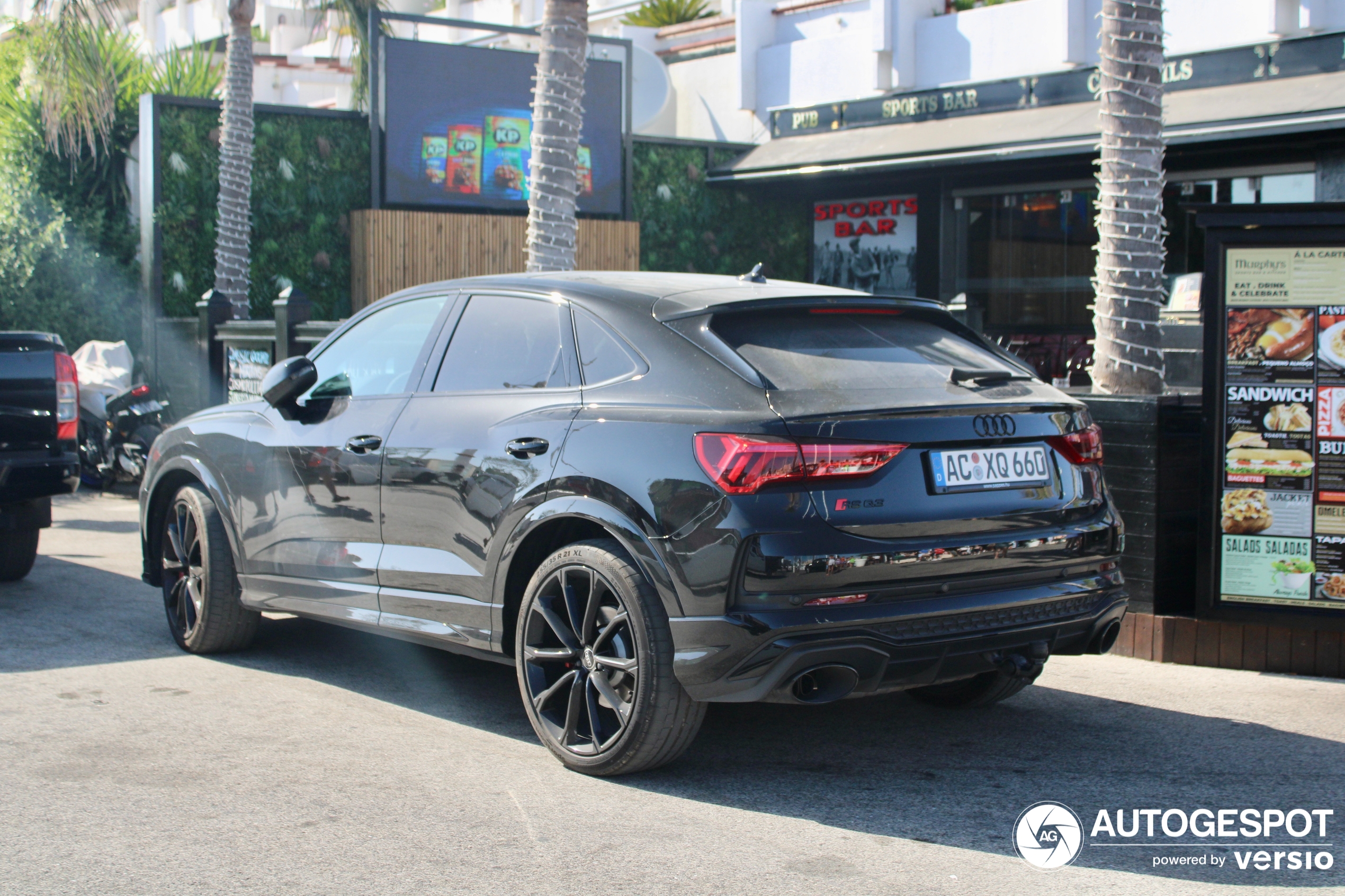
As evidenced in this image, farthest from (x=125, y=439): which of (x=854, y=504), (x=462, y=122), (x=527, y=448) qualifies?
(x=854, y=504)

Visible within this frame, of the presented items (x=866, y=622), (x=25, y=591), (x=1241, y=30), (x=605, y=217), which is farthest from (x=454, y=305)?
(x=605, y=217)

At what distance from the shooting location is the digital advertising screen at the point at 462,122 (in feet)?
58.6

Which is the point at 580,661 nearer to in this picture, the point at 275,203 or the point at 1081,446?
the point at 1081,446

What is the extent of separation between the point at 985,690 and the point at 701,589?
185 cm

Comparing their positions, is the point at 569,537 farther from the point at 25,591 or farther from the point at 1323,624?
the point at 25,591

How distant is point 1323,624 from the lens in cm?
619

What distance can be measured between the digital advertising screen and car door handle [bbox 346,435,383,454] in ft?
42.6

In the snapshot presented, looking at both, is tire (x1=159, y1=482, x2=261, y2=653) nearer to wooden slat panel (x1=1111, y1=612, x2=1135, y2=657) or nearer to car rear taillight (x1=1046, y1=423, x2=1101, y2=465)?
car rear taillight (x1=1046, y1=423, x2=1101, y2=465)

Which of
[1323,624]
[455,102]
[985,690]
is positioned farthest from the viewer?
[455,102]

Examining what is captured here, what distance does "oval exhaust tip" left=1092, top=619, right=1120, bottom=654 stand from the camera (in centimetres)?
473

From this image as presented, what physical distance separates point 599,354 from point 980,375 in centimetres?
131

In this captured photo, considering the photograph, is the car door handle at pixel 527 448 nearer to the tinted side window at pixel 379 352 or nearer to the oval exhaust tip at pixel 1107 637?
the tinted side window at pixel 379 352

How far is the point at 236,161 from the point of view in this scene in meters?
15.8

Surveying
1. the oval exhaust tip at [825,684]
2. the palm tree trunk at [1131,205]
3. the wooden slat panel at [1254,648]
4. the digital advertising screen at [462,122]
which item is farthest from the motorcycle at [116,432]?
the oval exhaust tip at [825,684]
